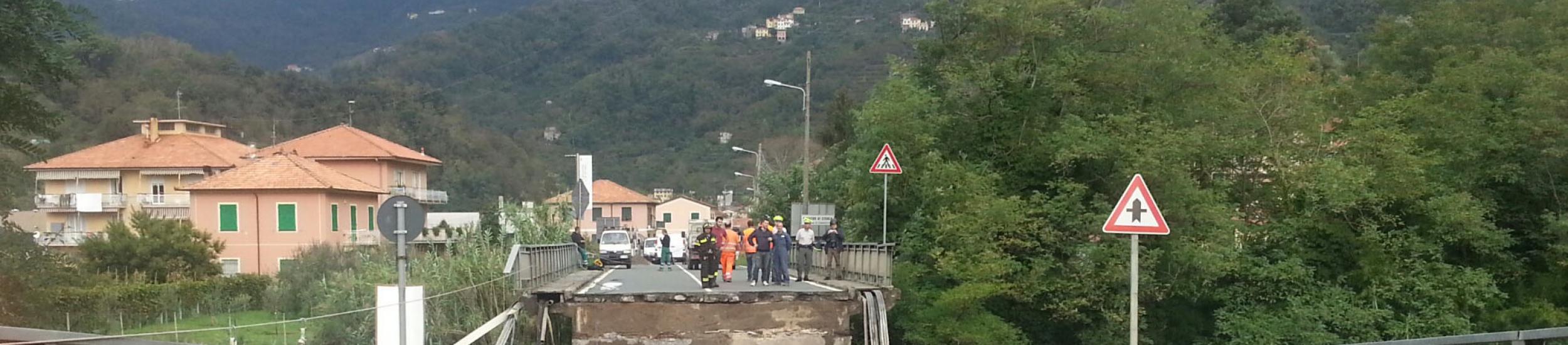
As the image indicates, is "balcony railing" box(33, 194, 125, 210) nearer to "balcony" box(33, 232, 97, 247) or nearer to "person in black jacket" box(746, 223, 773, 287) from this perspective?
"balcony" box(33, 232, 97, 247)

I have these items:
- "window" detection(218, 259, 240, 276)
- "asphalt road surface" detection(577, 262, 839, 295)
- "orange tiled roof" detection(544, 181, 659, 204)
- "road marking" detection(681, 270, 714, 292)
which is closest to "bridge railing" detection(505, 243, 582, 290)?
"asphalt road surface" detection(577, 262, 839, 295)

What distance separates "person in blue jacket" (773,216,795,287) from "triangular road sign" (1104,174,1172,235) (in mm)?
12317

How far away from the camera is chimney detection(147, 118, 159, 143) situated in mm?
67562

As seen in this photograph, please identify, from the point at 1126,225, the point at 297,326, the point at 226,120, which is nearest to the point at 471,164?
the point at 226,120

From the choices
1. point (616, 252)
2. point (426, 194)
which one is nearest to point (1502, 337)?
point (616, 252)

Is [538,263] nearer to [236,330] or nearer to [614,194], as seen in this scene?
[236,330]

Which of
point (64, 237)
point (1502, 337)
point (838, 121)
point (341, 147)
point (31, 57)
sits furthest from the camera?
point (341, 147)

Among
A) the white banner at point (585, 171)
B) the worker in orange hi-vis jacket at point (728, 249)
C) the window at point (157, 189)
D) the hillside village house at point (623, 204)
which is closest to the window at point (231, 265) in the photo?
the window at point (157, 189)

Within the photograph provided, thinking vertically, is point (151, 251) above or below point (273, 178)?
below

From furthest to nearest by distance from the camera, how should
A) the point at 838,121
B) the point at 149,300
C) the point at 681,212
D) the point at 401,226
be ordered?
the point at 681,212 → the point at 838,121 → the point at 149,300 → the point at 401,226

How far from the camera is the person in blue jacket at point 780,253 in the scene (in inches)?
989

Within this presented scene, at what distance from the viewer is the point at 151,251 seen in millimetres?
49781

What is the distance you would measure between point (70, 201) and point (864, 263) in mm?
53763

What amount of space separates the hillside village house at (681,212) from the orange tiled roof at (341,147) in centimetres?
5238
